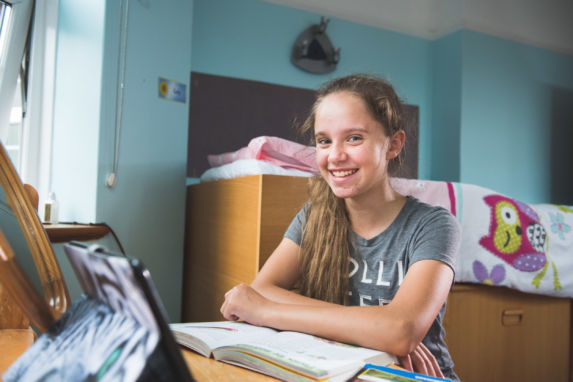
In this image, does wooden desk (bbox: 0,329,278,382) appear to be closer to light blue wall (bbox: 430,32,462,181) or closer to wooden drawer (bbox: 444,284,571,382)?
wooden drawer (bbox: 444,284,571,382)

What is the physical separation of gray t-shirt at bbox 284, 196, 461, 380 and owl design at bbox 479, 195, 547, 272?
807 millimetres

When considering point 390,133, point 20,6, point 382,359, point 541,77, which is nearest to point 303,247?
point 390,133

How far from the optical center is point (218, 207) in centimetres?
172

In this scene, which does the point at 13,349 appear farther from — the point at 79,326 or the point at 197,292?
the point at 197,292

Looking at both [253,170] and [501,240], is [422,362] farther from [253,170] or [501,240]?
[501,240]

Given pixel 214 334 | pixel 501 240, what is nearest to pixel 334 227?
pixel 214 334

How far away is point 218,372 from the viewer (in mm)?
588

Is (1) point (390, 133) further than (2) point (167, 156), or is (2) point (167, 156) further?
(2) point (167, 156)

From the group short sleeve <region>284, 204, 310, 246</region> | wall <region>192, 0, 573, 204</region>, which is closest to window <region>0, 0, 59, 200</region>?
wall <region>192, 0, 573, 204</region>

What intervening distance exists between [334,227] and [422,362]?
0.37 metres

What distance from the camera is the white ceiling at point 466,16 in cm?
299

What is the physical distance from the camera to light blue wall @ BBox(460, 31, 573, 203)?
3229 millimetres

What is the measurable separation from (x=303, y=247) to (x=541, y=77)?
322 centimetres

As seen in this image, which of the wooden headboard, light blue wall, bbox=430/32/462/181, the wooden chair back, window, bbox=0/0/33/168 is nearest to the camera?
the wooden chair back
